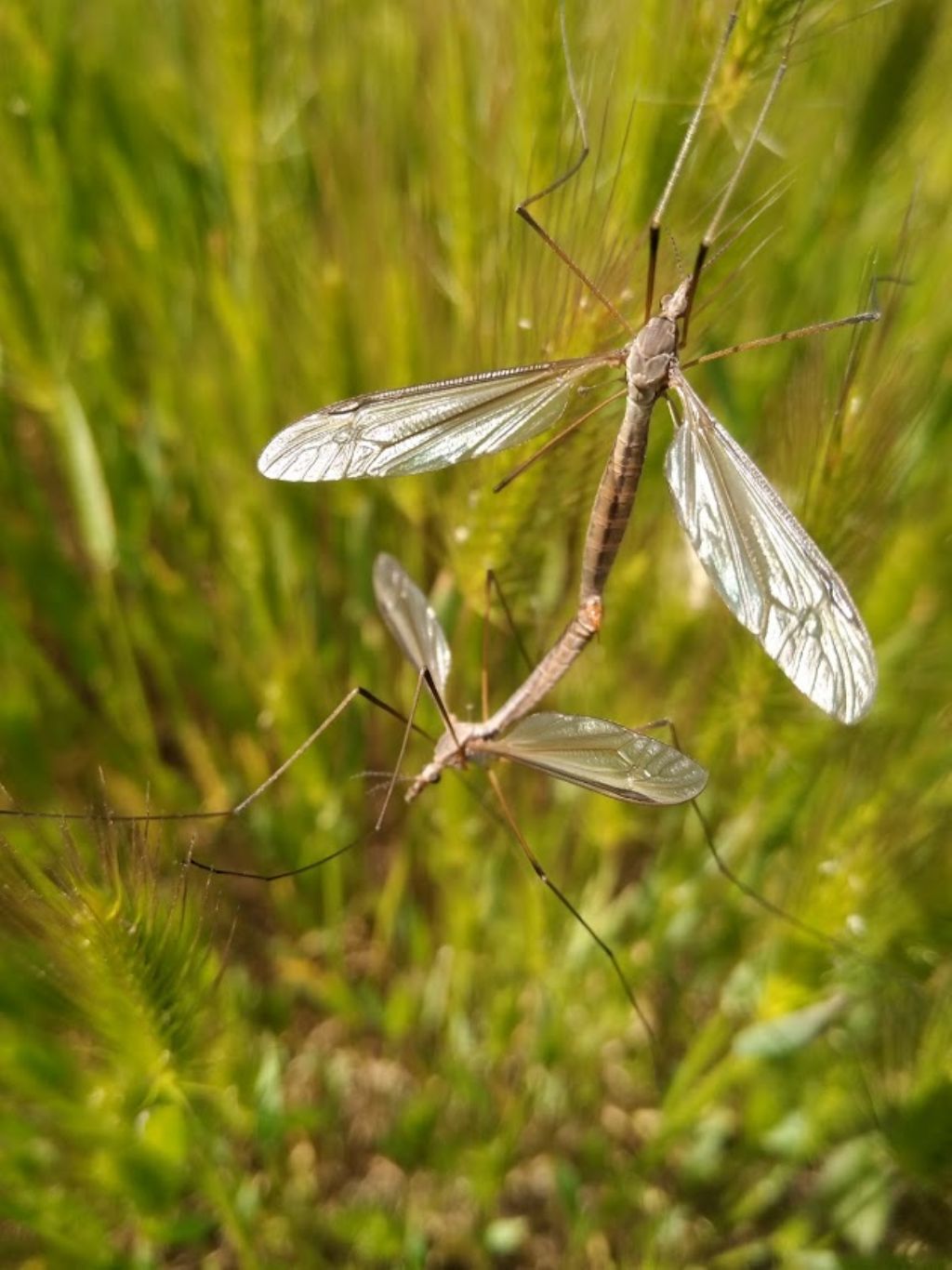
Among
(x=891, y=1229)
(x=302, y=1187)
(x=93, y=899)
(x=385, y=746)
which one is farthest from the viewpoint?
(x=385, y=746)

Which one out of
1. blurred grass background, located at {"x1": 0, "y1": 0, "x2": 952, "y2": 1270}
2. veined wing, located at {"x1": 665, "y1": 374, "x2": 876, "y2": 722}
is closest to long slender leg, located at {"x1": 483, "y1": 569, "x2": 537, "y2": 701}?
blurred grass background, located at {"x1": 0, "y1": 0, "x2": 952, "y2": 1270}

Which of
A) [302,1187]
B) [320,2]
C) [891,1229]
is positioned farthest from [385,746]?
[320,2]

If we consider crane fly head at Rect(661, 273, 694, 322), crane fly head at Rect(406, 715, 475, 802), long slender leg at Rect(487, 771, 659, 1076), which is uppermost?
crane fly head at Rect(661, 273, 694, 322)

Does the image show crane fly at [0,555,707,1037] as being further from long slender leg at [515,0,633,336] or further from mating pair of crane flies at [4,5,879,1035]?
long slender leg at [515,0,633,336]

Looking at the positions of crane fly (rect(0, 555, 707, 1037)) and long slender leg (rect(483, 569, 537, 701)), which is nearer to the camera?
crane fly (rect(0, 555, 707, 1037))

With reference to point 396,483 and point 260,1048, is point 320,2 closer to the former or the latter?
point 396,483

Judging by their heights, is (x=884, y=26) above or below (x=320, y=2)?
below

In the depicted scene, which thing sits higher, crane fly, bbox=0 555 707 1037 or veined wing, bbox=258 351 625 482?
veined wing, bbox=258 351 625 482
